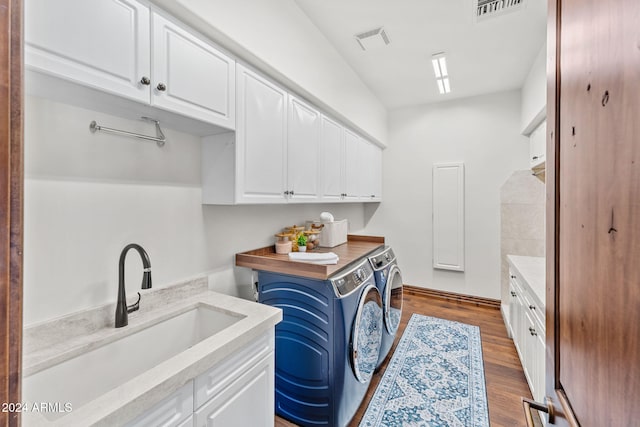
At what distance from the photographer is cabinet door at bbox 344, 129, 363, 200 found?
9.82ft

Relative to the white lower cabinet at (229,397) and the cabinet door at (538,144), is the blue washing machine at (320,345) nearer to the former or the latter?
the white lower cabinet at (229,397)

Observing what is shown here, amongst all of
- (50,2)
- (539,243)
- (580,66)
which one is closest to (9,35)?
(50,2)

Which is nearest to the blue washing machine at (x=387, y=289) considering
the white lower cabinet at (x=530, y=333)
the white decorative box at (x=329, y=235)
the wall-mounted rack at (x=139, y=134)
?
the white decorative box at (x=329, y=235)

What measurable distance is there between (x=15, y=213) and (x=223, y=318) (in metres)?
1.21

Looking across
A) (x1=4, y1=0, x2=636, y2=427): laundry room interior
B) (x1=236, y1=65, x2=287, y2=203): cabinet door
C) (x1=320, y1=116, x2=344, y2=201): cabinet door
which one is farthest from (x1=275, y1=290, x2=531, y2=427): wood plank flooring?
(x1=320, y1=116, x2=344, y2=201): cabinet door

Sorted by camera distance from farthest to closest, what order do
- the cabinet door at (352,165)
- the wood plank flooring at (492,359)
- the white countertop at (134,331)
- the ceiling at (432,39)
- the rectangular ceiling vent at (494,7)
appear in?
the cabinet door at (352,165)
the ceiling at (432,39)
the rectangular ceiling vent at (494,7)
the wood plank flooring at (492,359)
the white countertop at (134,331)

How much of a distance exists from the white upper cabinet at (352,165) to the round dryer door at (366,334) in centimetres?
124

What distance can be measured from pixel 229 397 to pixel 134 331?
53 centimetres

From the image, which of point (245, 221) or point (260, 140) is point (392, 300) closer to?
point (245, 221)

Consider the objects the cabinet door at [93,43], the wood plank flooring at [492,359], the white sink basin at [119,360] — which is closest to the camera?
the cabinet door at [93,43]

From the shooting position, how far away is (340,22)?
2.24 metres

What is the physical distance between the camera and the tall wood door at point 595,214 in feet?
1.21

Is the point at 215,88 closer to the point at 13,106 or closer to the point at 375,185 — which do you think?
the point at 13,106

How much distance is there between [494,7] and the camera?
2053 millimetres
